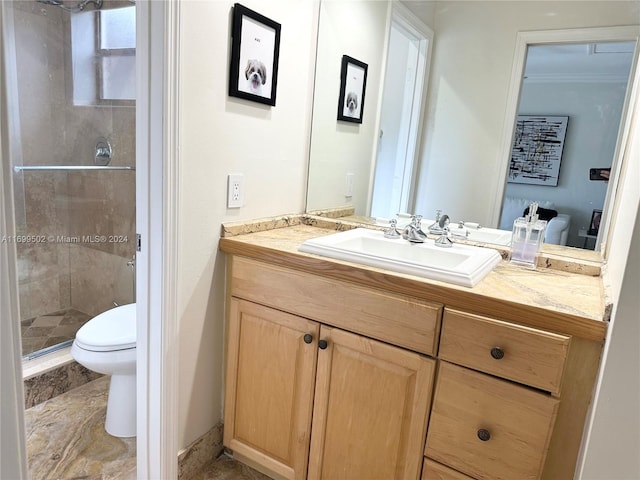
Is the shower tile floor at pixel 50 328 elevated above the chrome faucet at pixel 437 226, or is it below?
below

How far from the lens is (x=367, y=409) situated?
1.36 meters

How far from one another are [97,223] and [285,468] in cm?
175

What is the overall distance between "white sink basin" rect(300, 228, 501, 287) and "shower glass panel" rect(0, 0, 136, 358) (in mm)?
1391

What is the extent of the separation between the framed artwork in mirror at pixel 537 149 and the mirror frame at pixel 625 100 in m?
0.03

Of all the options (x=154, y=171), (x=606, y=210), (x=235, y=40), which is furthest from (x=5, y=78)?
(x=606, y=210)

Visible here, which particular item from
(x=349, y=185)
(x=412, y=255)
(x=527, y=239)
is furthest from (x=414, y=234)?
(x=349, y=185)

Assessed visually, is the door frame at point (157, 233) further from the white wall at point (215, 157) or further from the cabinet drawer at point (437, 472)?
the cabinet drawer at point (437, 472)

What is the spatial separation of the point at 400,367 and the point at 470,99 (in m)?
1.01

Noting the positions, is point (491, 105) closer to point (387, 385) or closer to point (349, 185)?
point (349, 185)

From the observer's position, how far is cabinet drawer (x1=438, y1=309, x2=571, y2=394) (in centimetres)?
105

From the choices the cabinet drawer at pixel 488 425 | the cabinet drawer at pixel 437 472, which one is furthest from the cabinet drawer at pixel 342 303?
the cabinet drawer at pixel 437 472

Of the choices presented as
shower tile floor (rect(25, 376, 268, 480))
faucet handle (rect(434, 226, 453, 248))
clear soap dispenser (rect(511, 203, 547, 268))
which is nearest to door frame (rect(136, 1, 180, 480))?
shower tile floor (rect(25, 376, 268, 480))

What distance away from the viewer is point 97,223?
99.9 inches

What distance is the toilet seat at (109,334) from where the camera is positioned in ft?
5.72
